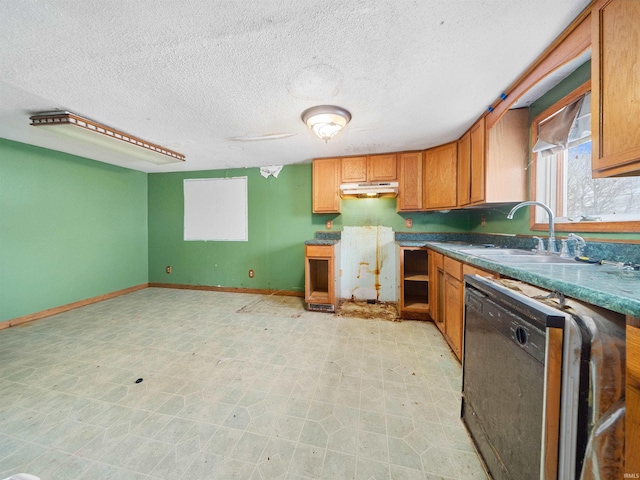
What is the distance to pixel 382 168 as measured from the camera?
10.00 ft

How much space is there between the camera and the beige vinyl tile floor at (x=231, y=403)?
1.10 metres

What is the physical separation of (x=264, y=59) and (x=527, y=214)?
2.39 metres

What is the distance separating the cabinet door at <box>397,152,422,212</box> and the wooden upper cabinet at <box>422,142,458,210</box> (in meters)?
0.07

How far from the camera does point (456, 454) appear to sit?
114 centimetres

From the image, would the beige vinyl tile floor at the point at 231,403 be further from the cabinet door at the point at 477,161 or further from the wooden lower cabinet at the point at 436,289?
the cabinet door at the point at 477,161

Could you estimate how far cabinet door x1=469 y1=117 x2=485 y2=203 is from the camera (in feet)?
6.66

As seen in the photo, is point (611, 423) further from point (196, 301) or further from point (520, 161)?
point (196, 301)

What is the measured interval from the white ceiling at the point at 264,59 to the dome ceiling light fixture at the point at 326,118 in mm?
75

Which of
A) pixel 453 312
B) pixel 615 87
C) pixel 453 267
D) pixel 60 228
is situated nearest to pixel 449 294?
pixel 453 312

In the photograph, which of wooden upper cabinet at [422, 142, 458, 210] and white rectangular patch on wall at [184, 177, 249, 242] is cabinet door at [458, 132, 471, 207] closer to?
wooden upper cabinet at [422, 142, 458, 210]

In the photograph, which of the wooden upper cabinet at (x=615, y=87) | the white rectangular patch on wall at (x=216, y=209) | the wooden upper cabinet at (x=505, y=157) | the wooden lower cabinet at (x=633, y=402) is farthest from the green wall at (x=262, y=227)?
the wooden lower cabinet at (x=633, y=402)

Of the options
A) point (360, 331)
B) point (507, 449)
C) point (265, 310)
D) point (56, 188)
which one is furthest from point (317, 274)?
point (56, 188)

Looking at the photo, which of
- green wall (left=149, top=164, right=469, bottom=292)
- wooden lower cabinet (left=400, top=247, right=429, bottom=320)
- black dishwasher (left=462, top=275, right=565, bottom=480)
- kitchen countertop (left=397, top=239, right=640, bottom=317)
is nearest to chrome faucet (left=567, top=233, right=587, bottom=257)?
kitchen countertop (left=397, top=239, right=640, bottom=317)

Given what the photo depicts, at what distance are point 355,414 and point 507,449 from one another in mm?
767
